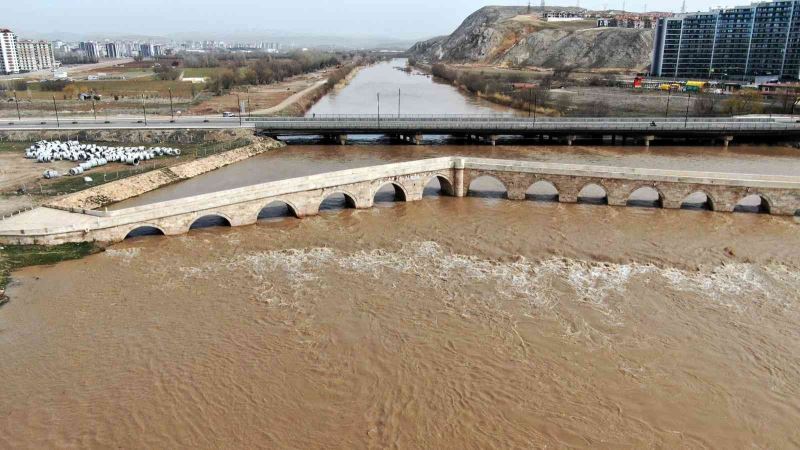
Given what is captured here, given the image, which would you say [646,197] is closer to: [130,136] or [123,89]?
[130,136]

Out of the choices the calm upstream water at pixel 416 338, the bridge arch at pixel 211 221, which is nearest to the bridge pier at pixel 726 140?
the calm upstream water at pixel 416 338

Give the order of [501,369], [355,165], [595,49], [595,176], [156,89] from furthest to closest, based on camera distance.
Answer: [595,49]
[156,89]
[355,165]
[595,176]
[501,369]

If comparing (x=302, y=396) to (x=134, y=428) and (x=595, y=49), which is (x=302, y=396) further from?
(x=595, y=49)

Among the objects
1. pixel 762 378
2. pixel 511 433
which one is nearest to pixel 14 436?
pixel 511 433

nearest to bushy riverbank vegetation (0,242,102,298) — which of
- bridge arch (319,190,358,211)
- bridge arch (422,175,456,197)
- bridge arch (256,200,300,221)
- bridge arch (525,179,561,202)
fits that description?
bridge arch (256,200,300,221)

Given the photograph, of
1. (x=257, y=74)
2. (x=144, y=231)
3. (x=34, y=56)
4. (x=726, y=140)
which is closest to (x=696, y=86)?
(x=726, y=140)

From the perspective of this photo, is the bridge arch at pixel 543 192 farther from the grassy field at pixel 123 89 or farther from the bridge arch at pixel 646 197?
the grassy field at pixel 123 89
